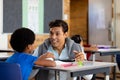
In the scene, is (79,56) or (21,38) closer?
(21,38)

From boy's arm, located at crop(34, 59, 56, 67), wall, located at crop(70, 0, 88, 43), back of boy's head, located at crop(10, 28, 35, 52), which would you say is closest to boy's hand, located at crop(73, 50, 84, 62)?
boy's arm, located at crop(34, 59, 56, 67)

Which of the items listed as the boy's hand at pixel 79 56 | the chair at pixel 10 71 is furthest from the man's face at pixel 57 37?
the chair at pixel 10 71

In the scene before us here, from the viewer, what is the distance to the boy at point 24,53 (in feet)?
7.88

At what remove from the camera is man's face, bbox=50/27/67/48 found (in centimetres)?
314

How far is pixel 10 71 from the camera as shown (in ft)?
7.14

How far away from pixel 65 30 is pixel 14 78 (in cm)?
121

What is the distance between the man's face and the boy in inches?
24.6

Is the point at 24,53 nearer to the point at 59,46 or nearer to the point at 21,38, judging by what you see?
the point at 21,38

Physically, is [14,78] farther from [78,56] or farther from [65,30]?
[65,30]

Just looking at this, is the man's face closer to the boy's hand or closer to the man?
the man

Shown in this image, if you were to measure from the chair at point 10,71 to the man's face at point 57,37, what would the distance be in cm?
102

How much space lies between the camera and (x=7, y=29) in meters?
5.84

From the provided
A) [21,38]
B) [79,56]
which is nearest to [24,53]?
[21,38]

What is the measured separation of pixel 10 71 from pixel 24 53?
1.07 feet
